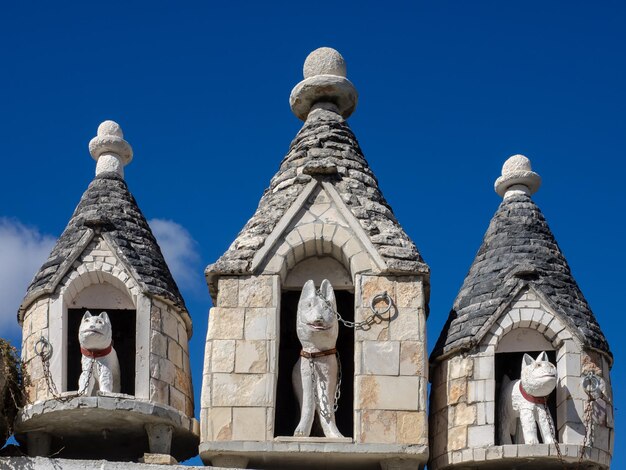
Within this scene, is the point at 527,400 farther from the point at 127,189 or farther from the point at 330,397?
the point at 127,189

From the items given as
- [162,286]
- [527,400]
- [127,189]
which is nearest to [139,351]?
[162,286]

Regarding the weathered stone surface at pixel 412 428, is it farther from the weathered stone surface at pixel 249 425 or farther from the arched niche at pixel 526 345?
the weathered stone surface at pixel 249 425

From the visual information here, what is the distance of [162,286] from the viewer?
2602 cm

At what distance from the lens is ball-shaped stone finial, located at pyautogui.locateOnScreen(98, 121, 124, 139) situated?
1080 inches

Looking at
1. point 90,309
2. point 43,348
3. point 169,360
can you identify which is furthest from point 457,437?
point 43,348

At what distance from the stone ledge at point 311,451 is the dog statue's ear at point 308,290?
1703 mm

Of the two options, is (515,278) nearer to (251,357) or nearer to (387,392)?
(387,392)

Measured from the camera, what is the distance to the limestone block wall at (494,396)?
2473 cm

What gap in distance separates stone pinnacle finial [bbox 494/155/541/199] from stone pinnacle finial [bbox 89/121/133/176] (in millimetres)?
4410

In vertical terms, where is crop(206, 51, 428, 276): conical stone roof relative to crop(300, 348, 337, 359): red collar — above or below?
above

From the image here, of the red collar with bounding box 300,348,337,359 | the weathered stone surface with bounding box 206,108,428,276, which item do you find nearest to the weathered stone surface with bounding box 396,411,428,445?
the red collar with bounding box 300,348,337,359

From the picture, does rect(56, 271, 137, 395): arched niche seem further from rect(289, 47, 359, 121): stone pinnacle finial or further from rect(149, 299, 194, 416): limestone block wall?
rect(289, 47, 359, 121): stone pinnacle finial

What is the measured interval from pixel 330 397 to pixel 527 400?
213 cm

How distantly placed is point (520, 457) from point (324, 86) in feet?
17.0
